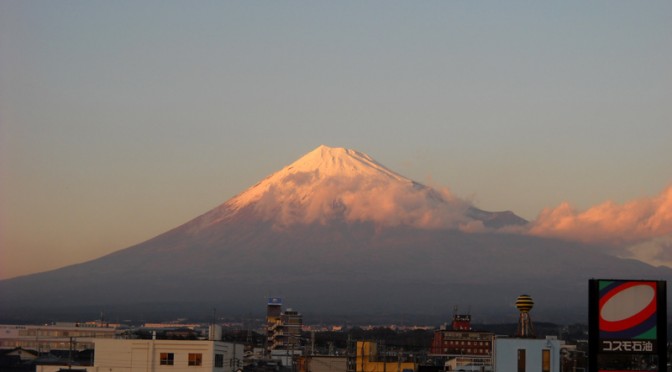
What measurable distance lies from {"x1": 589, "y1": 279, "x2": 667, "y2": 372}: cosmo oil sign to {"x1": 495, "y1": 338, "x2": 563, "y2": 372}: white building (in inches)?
645

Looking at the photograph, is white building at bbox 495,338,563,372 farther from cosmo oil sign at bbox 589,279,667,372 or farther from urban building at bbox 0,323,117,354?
urban building at bbox 0,323,117,354

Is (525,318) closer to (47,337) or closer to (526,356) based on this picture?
(526,356)

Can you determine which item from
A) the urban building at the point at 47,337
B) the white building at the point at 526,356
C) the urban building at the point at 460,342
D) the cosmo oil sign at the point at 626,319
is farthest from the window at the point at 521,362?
the urban building at the point at 460,342

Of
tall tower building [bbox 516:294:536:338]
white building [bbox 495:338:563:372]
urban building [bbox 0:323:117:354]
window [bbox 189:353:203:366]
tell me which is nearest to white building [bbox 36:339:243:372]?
window [bbox 189:353:203:366]

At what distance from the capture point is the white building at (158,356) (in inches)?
3000

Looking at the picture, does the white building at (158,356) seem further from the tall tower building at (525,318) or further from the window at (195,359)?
the tall tower building at (525,318)

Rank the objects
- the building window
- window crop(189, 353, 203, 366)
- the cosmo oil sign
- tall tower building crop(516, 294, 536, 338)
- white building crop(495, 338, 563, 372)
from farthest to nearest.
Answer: window crop(189, 353, 203, 366) < tall tower building crop(516, 294, 536, 338) < the building window < white building crop(495, 338, 563, 372) < the cosmo oil sign

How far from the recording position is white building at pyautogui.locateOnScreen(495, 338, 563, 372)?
63.3 metres

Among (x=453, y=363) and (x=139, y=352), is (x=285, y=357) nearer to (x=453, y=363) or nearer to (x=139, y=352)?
(x=453, y=363)

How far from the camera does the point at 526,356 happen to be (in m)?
63.6

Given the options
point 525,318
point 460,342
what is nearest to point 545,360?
point 525,318

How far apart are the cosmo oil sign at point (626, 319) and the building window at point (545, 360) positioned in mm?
16509

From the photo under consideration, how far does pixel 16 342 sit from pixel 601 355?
11159 cm

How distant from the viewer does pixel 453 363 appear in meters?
106
